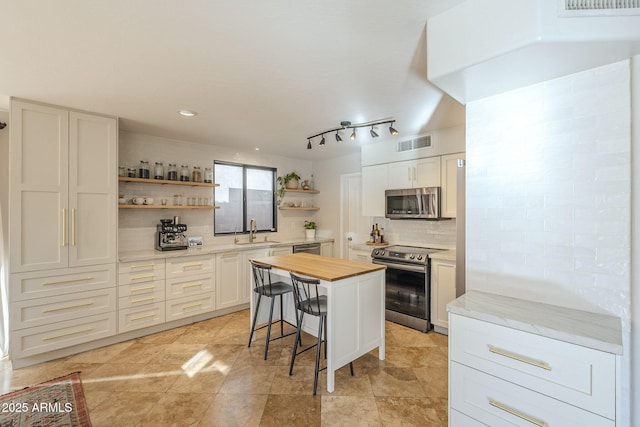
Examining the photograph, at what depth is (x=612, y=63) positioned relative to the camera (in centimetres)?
133

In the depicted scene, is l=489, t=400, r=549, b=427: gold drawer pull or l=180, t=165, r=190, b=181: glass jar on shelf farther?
l=180, t=165, r=190, b=181: glass jar on shelf

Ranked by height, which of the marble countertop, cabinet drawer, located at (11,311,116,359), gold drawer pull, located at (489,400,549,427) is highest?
the marble countertop

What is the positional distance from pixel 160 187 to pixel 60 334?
1963 millimetres

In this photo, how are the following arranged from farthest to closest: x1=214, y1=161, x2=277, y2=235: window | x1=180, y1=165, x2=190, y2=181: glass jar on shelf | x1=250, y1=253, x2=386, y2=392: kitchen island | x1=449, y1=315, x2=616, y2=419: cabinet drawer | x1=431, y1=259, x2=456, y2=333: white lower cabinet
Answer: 1. x1=214, y1=161, x2=277, y2=235: window
2. x1=180, y1=165, x2=190, y2=181: glass jar on shelf
3. x1=431, y1=259, x2=456, y2=333: white lower cabinet
4. x1=250, y1=253, x2=386, y2=392: kitchen island
5. x1=449, y1=315, x2=616, y2=419: cabinet drawer

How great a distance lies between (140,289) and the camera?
3.27m

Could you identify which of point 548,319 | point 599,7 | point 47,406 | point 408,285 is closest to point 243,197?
point 408,285

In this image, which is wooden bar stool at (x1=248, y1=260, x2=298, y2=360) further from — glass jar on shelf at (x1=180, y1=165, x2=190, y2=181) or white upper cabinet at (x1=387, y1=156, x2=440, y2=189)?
white upper cabinet at (x1=387, y1=156, x2=440, y2=189)

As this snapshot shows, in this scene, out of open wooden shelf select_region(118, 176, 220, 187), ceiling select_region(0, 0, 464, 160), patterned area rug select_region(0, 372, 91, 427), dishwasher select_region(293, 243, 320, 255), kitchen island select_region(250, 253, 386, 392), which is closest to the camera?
ceiling select_region(0, 0, 464, 160)

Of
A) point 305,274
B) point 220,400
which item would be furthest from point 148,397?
point 305,274

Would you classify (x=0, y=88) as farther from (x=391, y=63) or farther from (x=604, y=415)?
(x=604, y=415)

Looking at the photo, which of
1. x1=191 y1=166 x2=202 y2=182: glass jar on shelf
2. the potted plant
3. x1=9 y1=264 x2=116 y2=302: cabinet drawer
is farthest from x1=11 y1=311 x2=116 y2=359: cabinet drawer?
the potted plant

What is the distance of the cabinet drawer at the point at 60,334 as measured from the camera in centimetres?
261

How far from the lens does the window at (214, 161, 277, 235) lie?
15.1 feet

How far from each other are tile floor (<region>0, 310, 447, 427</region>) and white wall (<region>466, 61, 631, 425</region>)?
3.94ft
